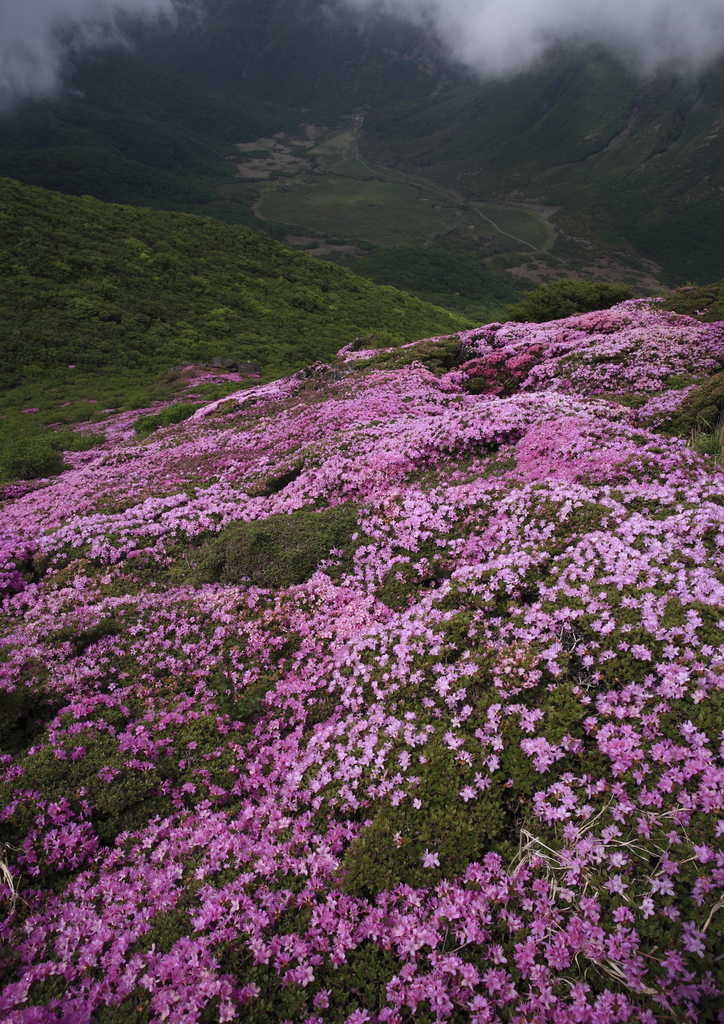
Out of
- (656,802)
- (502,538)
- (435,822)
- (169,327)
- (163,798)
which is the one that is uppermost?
(169,327)

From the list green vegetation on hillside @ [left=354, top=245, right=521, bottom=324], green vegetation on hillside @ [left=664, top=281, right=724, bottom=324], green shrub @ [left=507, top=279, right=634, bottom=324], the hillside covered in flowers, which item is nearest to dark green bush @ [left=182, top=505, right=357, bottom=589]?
the hillside covered in flowers

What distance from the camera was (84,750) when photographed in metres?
6.01

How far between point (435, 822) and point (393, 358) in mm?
21573

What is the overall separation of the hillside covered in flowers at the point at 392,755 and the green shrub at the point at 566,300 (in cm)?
1801

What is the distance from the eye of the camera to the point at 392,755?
5168mm

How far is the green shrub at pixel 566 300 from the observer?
2612 cm

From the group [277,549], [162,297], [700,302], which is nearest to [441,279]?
[162,297]

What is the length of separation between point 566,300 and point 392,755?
28.3 metres

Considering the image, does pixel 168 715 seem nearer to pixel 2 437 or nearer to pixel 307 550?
pixel 307 550

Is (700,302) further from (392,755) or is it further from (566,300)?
(392,755)

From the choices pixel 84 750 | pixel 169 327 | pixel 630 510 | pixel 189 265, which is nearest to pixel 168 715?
pixel 84 750

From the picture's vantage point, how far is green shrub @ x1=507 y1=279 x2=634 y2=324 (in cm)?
2612

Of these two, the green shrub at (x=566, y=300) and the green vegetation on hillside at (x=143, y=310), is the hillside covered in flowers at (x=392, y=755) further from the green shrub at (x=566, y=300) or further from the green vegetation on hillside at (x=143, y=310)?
the green vegetation on hillside at (x=143, y=310)

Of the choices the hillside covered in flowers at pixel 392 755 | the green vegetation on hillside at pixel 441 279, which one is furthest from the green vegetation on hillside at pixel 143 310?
the green vegetation on hillside at pixel 441 279
